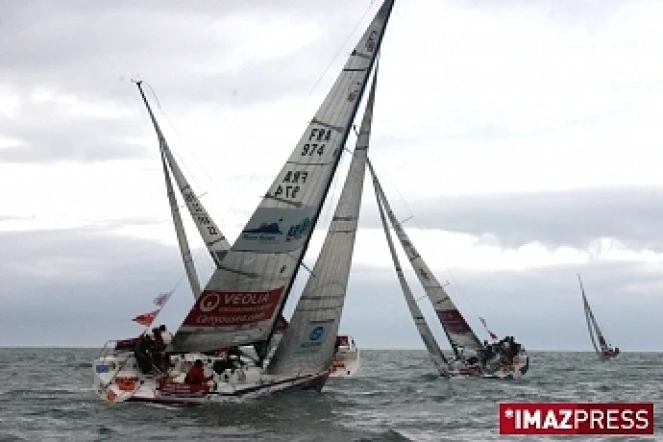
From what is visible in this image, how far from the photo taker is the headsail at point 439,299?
4303cm

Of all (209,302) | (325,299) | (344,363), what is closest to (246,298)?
(209,302)

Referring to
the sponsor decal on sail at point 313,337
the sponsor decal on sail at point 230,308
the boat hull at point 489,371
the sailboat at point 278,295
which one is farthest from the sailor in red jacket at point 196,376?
the boat hull at point 489,371

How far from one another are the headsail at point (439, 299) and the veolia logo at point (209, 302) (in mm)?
17996

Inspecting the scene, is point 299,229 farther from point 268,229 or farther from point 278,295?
point 278,295

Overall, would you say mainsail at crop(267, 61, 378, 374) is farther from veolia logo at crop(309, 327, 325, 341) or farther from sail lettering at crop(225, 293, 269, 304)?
sail lettering at crop(225, 293, 269, 304)

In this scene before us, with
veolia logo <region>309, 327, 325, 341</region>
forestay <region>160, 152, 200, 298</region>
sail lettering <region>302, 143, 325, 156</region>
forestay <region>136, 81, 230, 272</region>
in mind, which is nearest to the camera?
sail lettering <region>302, 143, 325, 156</region>

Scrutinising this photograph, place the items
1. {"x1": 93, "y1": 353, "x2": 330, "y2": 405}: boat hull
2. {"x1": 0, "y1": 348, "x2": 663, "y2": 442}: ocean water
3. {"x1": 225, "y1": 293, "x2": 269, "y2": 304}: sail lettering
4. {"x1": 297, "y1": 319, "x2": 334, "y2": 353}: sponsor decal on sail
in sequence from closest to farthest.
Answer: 1. {"x1": 0, "y1": 348, "x2": 663, "y2": 442}: ocean water
2. {"x1": 93, "y1": 353, "x2": 330, "y2": 405}: boat hull
3. {"x1": 225, "y1": 293, "x2": 269, "y2": 304}: sail lettering
4. {"x1": 297, "y1": 319, "x2": 334, "y2": 353}: sponsor decal on sail

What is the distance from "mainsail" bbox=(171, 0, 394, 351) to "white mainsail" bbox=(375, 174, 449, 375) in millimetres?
15091

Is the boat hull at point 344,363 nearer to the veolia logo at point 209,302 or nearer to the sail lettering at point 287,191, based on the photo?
the veolia logo at point 209,302

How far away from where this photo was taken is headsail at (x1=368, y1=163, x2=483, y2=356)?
141 feet

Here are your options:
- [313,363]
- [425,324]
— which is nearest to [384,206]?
[425,324]

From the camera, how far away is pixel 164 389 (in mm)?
25562

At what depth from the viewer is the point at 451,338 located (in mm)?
44875

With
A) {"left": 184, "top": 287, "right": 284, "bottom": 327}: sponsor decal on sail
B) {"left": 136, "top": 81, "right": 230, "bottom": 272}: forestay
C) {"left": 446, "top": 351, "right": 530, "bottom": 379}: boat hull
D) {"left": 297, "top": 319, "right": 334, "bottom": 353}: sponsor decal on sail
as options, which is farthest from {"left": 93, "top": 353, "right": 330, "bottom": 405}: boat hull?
{"left": 446, "top": 351, "right": 530, "bottom": 379}: boat hull
